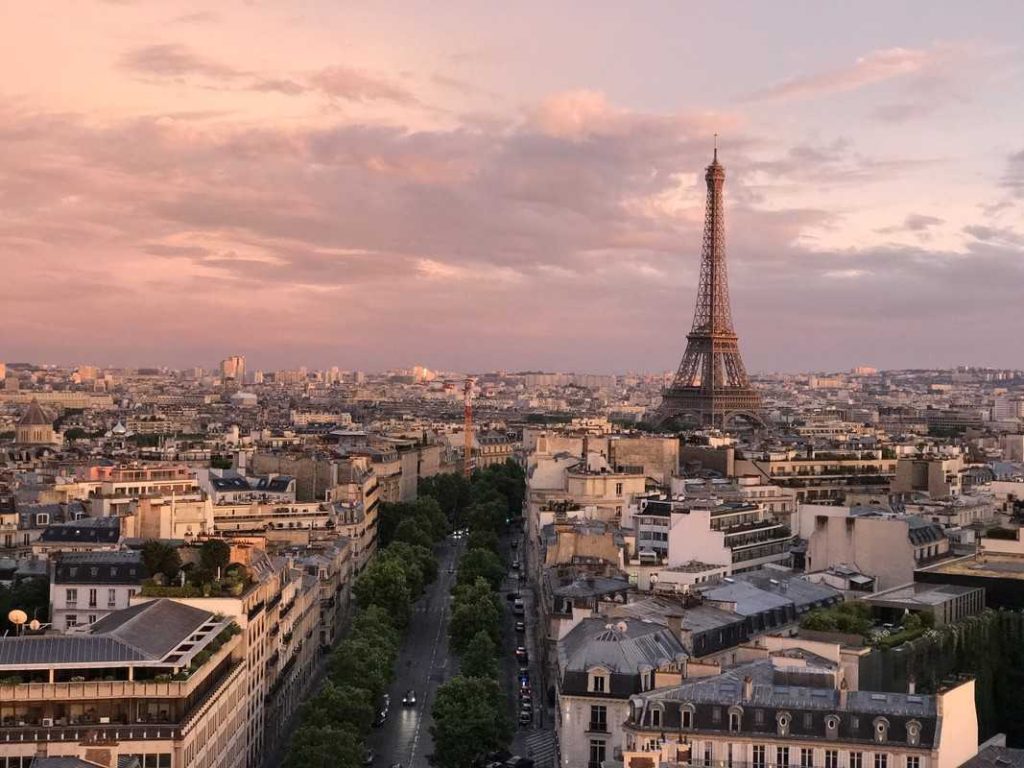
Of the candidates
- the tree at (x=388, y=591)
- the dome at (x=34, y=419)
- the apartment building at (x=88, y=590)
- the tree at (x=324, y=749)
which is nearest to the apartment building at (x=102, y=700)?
the tree at (x=324, y=749)

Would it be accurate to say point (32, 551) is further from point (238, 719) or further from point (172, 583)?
point (238, 719)

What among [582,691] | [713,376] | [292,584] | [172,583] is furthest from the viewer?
[713,376]

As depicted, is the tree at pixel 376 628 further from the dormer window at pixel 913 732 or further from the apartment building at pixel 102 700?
the dormer window at pixel 913 732

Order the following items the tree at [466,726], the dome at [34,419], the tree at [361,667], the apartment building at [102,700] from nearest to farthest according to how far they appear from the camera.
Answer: the apartment building at [102,700] → the tree at [466,726] → the tree at [361,667] → the dome at [34,419]

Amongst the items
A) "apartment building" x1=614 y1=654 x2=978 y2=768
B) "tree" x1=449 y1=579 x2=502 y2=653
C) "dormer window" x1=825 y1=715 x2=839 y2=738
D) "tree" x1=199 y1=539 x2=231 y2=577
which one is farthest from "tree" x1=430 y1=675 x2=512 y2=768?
"dormer window" x1=825 y1=715 x2=839 y2=738

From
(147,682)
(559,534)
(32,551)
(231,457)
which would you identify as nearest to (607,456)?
(231,457)

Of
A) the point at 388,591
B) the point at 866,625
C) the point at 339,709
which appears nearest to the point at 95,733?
the point at 339,709
